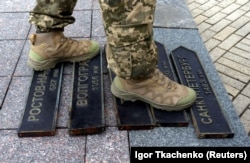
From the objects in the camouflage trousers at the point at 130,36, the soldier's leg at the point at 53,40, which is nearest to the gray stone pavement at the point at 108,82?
the soldier's leg at the point at 53,40

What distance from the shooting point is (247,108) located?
85.0 inches

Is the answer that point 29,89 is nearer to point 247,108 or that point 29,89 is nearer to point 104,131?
point 104,131

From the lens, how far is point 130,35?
4.90 feet

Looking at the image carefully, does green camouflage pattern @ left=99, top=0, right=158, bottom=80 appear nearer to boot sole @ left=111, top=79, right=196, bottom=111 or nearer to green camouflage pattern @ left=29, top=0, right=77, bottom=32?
boot sole @ left=111, top=79, right=196, bottom=111

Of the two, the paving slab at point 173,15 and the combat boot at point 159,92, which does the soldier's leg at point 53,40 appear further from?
the paving slab at point 173,15

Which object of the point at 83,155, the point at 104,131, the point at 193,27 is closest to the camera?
the point at 83,155

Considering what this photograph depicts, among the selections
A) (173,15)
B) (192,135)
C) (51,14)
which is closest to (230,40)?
(173,15)

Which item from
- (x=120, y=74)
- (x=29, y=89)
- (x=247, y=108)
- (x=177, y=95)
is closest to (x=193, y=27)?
(x=247, y=108)

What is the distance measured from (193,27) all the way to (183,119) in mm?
1183

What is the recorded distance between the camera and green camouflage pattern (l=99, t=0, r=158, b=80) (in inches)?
Result: 56.9

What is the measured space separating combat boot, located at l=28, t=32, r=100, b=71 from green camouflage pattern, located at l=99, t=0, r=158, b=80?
0.50 metres

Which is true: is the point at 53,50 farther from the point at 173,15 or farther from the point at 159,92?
the point at 173,15

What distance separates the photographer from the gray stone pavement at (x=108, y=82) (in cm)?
161

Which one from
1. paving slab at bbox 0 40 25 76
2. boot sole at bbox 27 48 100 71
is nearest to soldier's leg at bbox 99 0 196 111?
boot sole at bbox 27 48 100 71
